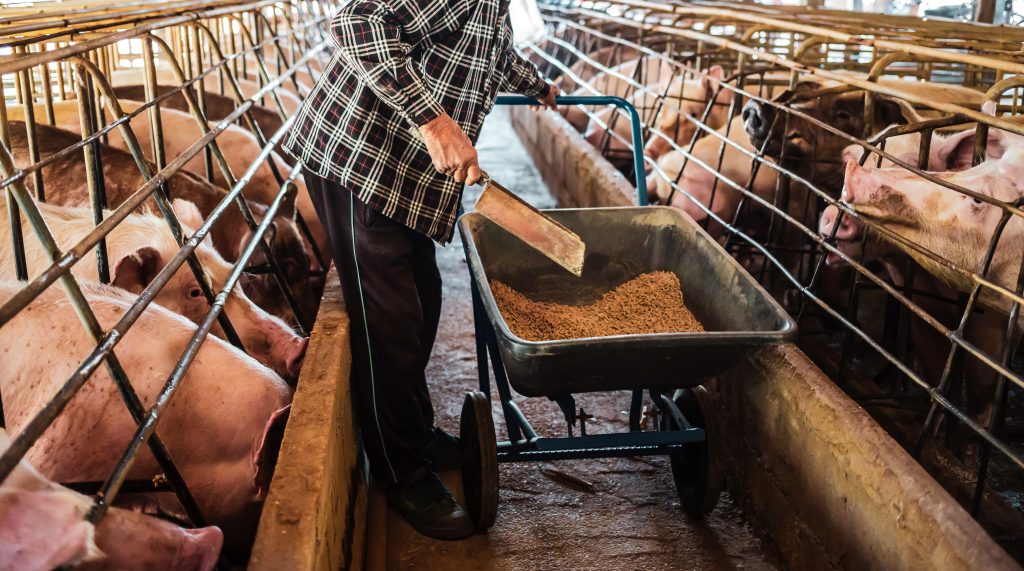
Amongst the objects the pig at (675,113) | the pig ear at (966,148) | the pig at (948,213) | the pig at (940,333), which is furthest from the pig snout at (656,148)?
the pig at (948,213)

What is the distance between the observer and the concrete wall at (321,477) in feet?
5.67

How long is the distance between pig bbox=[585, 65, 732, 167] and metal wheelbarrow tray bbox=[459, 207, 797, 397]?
81.8 inches

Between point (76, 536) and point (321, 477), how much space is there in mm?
633

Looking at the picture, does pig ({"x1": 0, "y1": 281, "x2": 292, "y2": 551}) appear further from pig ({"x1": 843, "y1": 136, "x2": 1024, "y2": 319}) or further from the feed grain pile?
pig ({"x1": 843, "y1": 136, "x2": 1024, "y2": 319})

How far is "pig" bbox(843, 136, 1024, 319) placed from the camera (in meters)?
2.78

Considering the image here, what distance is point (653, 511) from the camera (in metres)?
3.04

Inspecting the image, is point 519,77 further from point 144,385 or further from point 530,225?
point 144,385

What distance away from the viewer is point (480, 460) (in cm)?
273

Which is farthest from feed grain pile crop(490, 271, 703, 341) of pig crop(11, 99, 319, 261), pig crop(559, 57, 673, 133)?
pig crop(559, 57, 673, 133)

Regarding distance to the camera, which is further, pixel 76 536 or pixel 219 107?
pixel 219 107

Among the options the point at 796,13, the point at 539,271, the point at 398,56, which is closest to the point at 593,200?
the point at 796,13

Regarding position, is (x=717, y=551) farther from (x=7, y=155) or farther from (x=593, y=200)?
(x=593, y=200)

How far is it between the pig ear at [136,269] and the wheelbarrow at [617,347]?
3.30 ft

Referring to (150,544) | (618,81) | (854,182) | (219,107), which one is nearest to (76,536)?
(150,544)
